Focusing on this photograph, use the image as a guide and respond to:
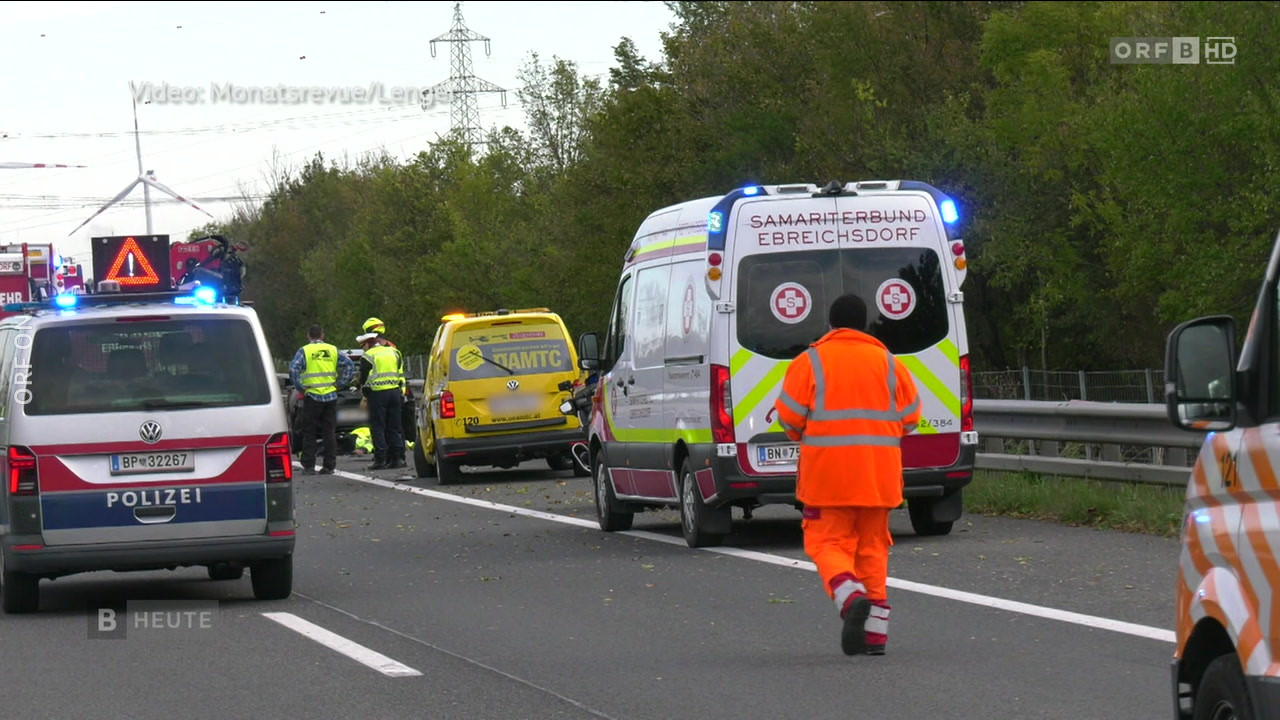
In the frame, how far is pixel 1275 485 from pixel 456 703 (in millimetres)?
4472

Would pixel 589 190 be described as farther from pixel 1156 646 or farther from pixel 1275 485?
pixel 1275 485

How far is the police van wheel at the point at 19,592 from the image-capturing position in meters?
11.2

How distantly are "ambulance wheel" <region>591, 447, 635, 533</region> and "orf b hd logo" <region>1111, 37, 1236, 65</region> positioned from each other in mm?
37113

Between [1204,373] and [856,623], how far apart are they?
453cm

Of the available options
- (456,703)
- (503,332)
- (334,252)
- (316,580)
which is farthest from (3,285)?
(334,252)

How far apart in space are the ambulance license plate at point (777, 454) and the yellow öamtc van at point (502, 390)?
9.59m

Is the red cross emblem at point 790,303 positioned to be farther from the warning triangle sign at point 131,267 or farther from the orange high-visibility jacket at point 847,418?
the warning triangle sign at point 131,267

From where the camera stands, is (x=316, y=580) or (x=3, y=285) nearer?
(x=316, y=580)

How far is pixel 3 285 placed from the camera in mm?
31609

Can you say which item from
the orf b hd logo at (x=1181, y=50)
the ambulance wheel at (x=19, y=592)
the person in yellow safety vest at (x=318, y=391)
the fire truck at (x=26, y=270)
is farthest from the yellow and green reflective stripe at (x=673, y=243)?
the orf b hd logo at (x=1181, y=50)

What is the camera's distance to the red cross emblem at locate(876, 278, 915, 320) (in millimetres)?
13578

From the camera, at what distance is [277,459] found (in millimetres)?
11352

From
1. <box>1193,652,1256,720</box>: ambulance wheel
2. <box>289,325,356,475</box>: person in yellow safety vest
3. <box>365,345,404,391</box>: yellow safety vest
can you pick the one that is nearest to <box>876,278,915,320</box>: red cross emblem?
<box>1193,652,1256,720</box>: ambulance wheel

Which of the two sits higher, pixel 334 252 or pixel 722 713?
pixel 334 252
